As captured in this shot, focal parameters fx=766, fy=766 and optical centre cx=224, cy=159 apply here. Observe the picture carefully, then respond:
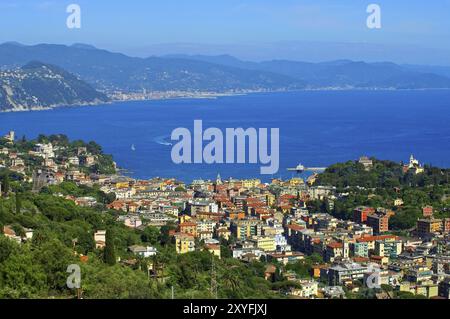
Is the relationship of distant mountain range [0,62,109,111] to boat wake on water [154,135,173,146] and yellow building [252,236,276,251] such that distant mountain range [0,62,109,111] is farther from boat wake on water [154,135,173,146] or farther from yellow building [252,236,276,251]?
yellow building [252,236,276,251]

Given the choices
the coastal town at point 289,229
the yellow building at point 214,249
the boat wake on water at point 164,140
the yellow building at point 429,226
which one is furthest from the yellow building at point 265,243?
the boat wake on water at point 164,140

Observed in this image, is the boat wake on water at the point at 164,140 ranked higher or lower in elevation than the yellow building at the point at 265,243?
higher

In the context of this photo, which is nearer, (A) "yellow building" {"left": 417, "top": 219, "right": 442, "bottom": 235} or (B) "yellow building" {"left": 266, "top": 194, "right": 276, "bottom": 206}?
(A) "yellow building" {"left": 417, "top": 219, "right": 442, "bottom": 235}

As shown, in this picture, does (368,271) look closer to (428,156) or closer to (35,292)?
(35,292)

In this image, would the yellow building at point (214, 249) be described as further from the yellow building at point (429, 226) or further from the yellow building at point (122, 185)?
the yellow building at point (122, 185)

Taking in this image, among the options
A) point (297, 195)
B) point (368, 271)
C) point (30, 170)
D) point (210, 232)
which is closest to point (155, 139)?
point (30, 170)

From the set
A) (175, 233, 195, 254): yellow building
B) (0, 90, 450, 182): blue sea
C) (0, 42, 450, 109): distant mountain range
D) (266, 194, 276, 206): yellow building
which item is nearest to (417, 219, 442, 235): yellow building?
(266, 194, 276, 206): yellow building
